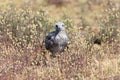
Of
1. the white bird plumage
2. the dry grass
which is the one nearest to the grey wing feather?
the white bird plumage

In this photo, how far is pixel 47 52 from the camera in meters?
9.79

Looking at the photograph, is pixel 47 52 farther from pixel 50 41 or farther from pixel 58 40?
pixel 58 40

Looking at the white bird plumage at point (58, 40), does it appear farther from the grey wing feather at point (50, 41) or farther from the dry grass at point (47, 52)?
the dry grass at point (47, 52)

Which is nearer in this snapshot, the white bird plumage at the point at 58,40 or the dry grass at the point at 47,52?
the dry grass at the point at 47,52

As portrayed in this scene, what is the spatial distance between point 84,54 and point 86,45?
0.90 feet

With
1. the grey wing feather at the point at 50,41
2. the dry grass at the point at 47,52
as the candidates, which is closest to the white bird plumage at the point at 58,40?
the grey wing feather at the point at 50,41

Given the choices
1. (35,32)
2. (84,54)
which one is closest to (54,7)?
(35,32)

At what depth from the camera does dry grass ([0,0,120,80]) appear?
29.3ft

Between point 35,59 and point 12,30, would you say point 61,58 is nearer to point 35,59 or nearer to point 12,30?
point 35,59

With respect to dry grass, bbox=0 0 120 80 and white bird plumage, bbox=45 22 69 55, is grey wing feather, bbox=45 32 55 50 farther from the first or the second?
dry grass, bbox=0 0 120 80

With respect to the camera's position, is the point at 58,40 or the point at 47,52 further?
the point at 47,52

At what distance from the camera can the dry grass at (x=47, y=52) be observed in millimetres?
8922

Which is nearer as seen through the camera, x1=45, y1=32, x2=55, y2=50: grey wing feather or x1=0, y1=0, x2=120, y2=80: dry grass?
x1=0, y1=0, x2=120, y2=80: dry grass

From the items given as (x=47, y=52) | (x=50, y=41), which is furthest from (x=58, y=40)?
(x=47, y=52)
